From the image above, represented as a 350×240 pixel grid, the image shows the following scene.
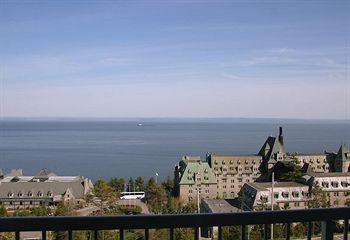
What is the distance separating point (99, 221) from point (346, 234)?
139 cm

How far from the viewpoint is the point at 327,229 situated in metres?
2.06

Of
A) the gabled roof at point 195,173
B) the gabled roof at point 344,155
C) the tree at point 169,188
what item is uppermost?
the gabled roof at point 344,155

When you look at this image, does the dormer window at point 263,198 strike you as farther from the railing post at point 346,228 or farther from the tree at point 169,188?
the railing post at point 346,228

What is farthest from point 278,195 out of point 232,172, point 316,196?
point 232,172

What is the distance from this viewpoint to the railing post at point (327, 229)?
6.72 ft

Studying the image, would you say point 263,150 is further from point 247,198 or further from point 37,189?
point 37,189

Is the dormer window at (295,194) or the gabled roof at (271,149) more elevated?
the gabled roof at (271,149)

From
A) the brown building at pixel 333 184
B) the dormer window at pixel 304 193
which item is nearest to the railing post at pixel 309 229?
the dormer window at pixel 304 193

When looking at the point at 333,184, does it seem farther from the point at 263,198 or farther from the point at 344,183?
the point at 263,198

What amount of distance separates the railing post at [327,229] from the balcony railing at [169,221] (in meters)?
A: 0.05

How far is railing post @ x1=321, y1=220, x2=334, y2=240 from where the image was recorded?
80.7 inches

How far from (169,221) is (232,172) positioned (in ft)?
98.9

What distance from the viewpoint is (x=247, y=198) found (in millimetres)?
19844

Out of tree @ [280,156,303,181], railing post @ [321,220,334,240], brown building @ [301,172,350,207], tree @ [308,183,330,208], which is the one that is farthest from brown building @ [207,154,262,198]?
railing post @ [321,220,334,240]
